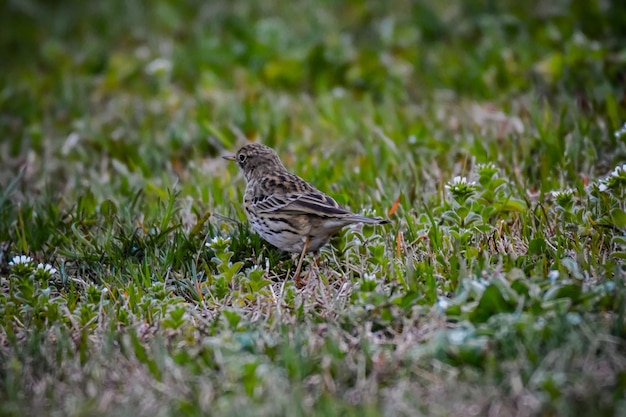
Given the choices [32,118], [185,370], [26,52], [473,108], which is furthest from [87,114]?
[185,370]

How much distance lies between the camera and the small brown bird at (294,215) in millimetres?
4918

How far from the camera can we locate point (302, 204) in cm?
507

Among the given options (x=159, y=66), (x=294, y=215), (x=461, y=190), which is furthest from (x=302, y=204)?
(x=159, y=66)

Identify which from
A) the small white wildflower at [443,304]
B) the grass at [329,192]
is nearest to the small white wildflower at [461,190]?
the grass at [329,192]

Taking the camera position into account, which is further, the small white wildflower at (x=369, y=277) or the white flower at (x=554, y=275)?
the small white wildflower at (x=369, y=277)

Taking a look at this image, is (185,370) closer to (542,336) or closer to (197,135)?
(542,336)

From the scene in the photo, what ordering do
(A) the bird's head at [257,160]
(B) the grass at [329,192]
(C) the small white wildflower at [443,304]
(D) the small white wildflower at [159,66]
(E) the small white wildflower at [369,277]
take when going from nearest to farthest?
(B) the grass at [329,192] < (C) the small white wildflower at [443,304] < (E) the small white wildflower at [369,277] < (A) the bird's head at [257,160] < (D) the small white wildflower at [159,66]

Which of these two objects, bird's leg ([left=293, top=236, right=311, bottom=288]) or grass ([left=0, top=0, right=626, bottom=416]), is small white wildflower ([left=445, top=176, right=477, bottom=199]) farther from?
bird's leg ([left=293, top=236, right=311, bottom=288])

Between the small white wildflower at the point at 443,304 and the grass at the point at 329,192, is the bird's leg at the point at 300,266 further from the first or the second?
the small white wildflower at the point at 443,304

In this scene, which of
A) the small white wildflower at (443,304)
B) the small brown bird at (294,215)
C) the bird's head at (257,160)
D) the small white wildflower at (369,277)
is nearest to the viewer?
the small white wildflower at (443,304)

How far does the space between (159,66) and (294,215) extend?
13.3ft

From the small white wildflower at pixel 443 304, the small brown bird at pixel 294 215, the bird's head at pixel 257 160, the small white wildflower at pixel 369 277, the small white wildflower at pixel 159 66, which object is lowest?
the small white wildflower at pixel 443 304

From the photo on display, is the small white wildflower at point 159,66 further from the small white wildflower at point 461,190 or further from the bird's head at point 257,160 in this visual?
the small white wildflower at point 461,190

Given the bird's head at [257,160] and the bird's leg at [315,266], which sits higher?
the bird's head at [257,160]
